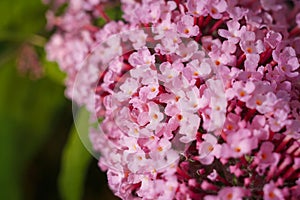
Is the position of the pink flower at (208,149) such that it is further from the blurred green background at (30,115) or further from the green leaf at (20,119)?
the green leaf at (20,119)

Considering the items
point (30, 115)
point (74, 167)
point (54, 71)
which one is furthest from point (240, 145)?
point (30, 115)

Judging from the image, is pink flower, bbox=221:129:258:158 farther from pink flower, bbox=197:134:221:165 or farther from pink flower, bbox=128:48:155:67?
pink flower, bbox=128:48:155:67

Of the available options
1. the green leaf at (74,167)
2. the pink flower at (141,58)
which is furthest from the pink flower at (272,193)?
the green leaf at (74,167)

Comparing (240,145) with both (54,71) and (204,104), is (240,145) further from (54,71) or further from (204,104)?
(54,71)

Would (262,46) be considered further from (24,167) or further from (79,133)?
(24,167)

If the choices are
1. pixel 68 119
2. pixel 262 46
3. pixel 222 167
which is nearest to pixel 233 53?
pixel 262 46
